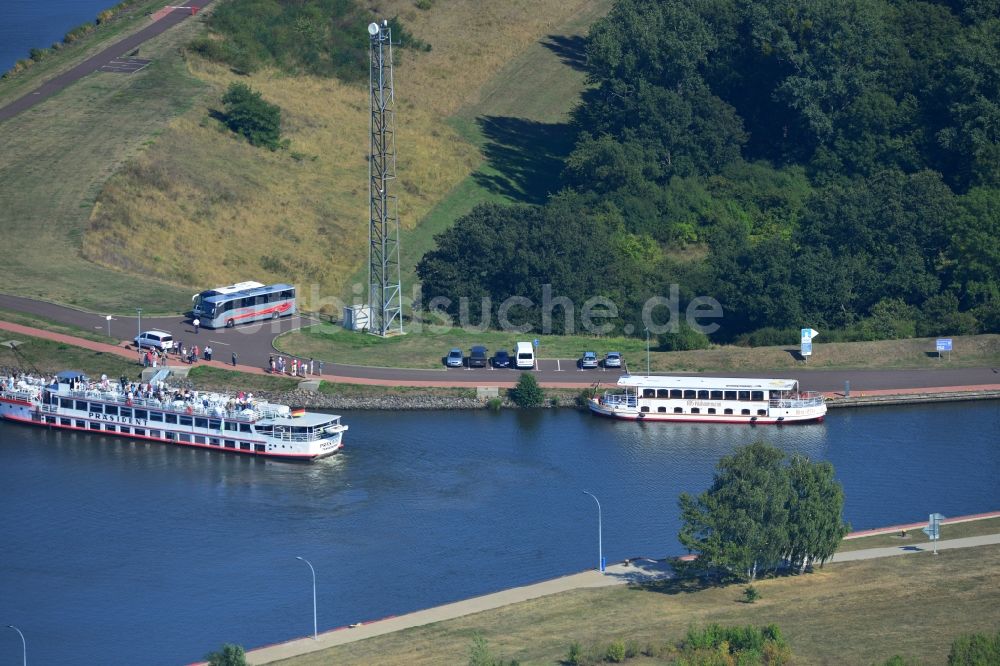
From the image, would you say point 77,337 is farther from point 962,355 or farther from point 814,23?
point 814,23

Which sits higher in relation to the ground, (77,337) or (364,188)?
(364,188)

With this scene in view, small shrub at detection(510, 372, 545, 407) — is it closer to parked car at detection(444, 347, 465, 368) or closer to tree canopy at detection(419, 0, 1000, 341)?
parked car at detection(444, 347, 465, 368)

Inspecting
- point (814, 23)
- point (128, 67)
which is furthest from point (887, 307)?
point (128, 67)

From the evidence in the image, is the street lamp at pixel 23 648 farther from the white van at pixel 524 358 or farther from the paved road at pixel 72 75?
the paved road at pixel 72 75

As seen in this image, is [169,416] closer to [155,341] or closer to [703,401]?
[155,341]

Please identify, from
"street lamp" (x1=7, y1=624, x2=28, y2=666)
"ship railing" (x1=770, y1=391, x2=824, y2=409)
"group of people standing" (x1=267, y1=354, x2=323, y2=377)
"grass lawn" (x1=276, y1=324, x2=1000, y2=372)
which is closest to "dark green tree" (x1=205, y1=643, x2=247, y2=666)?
"street lamp" (x1=7, y1=624, x2=28, y2=666)

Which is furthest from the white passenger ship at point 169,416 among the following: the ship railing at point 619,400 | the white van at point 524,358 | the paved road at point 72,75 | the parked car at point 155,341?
the paved road at point 72,75
